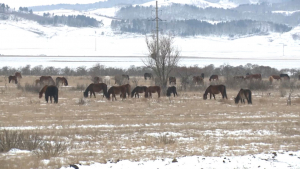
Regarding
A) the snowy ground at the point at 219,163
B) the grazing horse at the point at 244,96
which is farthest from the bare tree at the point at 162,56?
the snowy ground at the point at 219,163

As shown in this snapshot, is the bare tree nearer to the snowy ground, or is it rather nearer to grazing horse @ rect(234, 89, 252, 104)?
grazing horse @ rect(234, 89, 252, 104)

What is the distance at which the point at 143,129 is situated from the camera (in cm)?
1378

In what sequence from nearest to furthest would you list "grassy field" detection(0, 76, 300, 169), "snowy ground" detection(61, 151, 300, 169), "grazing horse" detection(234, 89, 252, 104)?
"snowy ground" detection(61, 151, 300, 169), "grassy field" detection(0, 76, 300, 169), "grazing horse" detection(234, 89, 252, 104)

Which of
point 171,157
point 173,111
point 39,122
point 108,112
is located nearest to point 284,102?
point 173,111

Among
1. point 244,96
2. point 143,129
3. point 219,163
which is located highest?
point 244,96

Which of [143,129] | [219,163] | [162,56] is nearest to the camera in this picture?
[219,163]

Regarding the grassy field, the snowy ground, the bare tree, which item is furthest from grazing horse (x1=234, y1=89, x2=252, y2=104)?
the snowy ground

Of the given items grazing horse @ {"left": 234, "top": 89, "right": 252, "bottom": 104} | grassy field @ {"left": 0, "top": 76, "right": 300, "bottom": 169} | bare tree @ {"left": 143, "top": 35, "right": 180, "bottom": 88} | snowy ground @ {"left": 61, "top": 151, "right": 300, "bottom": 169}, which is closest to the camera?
snowy ground @ {"left": 61, "top": 151, "right": 300, "bottom": 169}

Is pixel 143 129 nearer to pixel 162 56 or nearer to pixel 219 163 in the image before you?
pixel 219 163

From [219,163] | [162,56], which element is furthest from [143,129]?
[162,56]

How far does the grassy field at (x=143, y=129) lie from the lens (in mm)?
9703

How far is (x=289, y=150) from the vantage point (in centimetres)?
1005

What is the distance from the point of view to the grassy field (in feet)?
31.8

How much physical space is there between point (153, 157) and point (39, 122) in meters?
7.40
